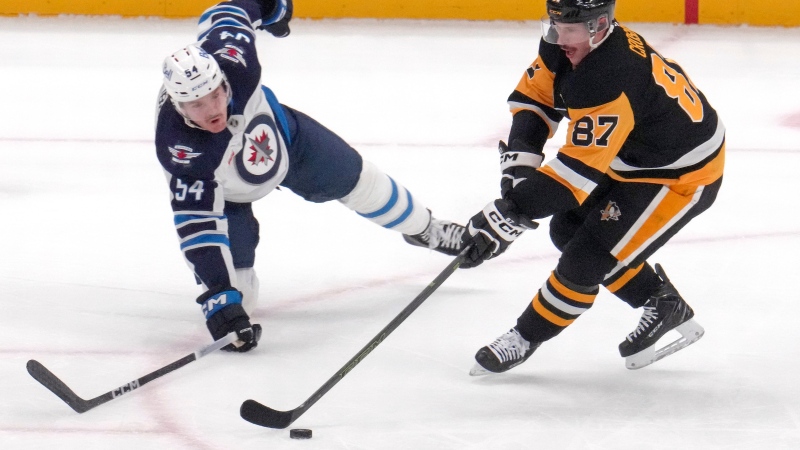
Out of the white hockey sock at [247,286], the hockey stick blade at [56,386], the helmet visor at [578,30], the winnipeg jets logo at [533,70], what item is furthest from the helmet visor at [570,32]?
the hockey stick blade at [56,386]

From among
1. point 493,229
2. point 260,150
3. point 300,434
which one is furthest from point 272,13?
point 300,434

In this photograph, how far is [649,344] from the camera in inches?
121

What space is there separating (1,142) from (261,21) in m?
1.95

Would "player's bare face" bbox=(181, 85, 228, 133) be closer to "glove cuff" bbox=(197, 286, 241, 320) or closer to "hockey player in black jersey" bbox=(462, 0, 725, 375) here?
"glove cuff" bbox=(197, 286, 241, 320)

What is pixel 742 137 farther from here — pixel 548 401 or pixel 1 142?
pixel 1 142

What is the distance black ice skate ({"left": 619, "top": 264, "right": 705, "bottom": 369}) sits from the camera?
3066mm

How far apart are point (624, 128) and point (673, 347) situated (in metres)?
0.71

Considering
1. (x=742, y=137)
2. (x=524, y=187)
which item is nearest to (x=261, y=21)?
(x=524, y=187)

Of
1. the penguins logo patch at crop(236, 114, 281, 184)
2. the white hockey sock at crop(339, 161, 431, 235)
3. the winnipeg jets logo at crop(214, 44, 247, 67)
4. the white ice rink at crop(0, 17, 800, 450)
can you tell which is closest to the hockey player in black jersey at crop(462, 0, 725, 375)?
the white ice rink at crop(0, 17, 800, 450)

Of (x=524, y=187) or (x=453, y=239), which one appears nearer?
(x=524, y=187)

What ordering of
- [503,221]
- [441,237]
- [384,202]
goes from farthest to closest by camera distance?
[441,237], [384,202], [503,221]

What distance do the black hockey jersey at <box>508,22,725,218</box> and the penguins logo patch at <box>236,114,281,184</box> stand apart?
755mm

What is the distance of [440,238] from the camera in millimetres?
3793

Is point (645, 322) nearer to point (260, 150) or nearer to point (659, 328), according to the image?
point (659, 328)
